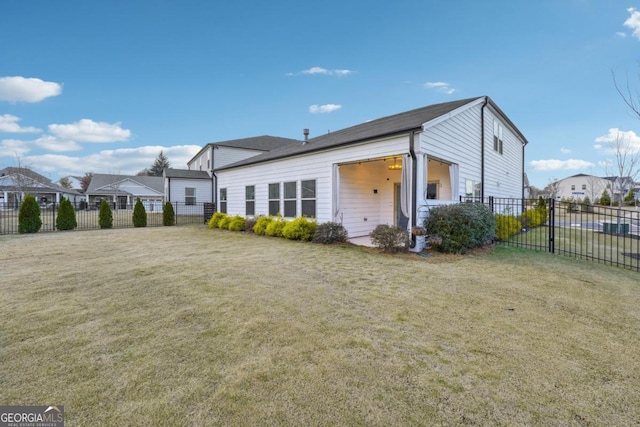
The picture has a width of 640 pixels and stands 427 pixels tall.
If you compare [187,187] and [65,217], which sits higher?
[187,187]

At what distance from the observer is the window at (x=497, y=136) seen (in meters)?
12.0

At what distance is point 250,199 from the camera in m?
13.2

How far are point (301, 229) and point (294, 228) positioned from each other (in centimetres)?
28

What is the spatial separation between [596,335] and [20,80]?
82.4 ft

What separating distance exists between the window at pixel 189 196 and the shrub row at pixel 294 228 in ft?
43.9

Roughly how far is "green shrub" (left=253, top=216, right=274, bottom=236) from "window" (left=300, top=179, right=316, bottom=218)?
5.40ft

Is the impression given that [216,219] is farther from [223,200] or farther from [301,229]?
[301,229]

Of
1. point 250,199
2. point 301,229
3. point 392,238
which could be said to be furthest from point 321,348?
point 250,199

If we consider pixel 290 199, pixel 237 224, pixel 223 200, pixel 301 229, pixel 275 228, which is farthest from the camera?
pixel 223 200

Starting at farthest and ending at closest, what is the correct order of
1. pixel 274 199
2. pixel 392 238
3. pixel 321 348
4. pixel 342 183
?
pixel 274 199
pixel 342 183
pixel 392 238
pixel 321 348

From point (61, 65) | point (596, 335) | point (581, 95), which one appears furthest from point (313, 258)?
point (581, 95)

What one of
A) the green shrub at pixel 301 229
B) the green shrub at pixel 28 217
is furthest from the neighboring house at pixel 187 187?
the green shrub at pixel 301 229

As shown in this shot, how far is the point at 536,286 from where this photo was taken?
14.5 feet

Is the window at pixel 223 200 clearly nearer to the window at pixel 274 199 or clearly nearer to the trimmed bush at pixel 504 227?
the window at pixel 274 199
